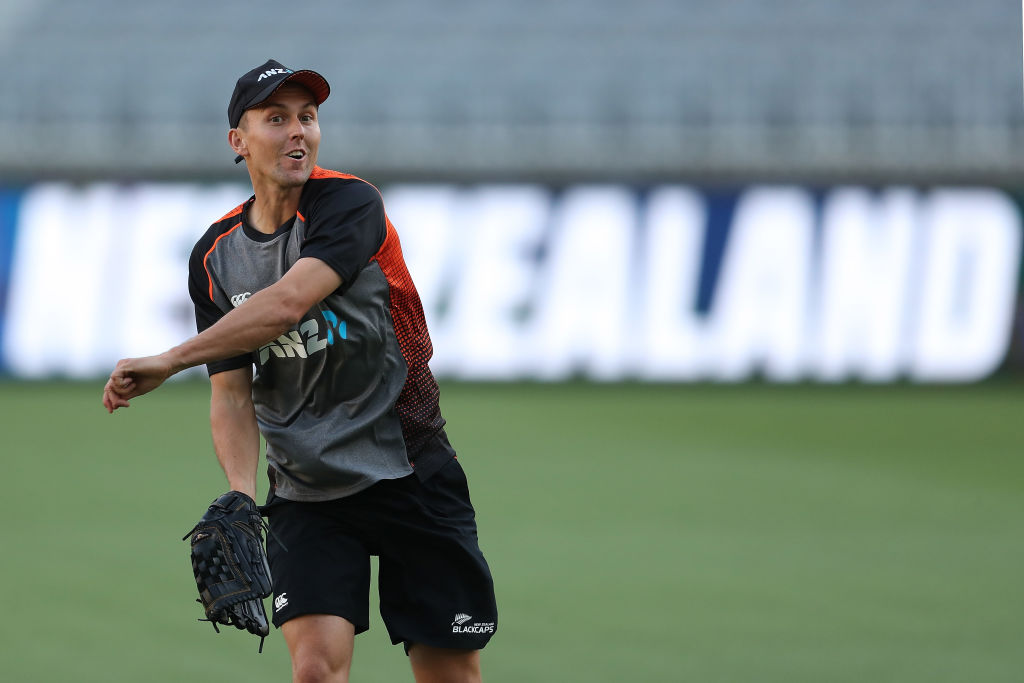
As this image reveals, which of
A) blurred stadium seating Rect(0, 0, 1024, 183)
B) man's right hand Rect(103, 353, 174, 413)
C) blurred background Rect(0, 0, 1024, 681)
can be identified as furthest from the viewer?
blurred stadium seating Rect(0, 0, 1024, 183)

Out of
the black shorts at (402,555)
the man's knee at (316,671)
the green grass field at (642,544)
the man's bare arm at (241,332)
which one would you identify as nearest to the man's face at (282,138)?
the man's bare arm at (241,332)

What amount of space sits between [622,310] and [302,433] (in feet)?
46.6

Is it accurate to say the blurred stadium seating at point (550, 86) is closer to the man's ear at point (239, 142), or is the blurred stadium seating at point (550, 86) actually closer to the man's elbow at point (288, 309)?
the man's ear at point (239, 142)

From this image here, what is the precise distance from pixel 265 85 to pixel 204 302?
74cm

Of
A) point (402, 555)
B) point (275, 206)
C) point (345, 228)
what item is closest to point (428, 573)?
point (402, 555)

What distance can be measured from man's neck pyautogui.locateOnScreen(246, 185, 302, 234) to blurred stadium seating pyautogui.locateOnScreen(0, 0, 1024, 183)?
1455 cm

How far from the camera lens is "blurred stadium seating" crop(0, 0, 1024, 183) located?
1959 cm

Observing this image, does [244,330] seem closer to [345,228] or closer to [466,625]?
[345,228]

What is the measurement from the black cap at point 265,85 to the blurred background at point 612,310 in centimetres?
288

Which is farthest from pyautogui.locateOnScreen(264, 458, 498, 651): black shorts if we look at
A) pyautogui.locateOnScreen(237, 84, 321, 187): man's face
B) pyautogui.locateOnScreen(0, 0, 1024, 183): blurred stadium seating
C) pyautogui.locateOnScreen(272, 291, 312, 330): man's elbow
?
pyautogui.locateOnScreen(0, 0, 1024, 183): blurred stadium seating

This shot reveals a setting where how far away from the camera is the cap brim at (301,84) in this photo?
4.02 meters

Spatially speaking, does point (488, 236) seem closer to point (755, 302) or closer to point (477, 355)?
point (477, 355)

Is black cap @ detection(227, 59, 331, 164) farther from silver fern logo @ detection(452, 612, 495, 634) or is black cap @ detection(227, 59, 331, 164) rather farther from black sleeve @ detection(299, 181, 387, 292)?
silver fern logo @ detection(452, 612, 495, 634)

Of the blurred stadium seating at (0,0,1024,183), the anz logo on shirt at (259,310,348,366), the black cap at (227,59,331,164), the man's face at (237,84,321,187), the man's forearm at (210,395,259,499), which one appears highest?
the blurred stadium seating at (0,0,1024,183)
